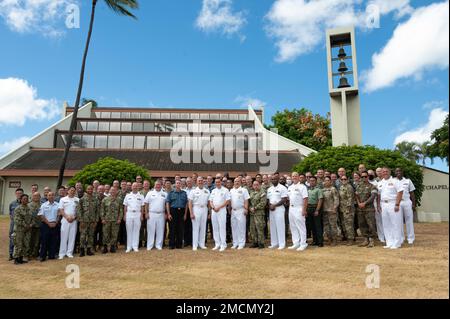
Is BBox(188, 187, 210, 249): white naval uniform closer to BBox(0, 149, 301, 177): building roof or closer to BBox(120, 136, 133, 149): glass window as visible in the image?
BBox(0, 149, 301, 177): building roof

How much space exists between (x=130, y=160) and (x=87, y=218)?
17.3 metres

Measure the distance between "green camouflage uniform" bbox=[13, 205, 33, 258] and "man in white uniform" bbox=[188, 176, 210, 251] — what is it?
387cm

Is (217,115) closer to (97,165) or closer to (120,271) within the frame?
(97,165)

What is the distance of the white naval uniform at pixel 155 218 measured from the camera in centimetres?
884

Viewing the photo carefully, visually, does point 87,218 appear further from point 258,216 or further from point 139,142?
point 139,142

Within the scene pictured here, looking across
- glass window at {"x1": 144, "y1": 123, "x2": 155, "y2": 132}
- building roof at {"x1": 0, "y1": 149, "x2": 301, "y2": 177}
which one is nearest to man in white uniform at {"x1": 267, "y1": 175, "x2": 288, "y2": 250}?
building roof at {"x1": 0, "y1": 149, "x2": 301, "y2": 177}

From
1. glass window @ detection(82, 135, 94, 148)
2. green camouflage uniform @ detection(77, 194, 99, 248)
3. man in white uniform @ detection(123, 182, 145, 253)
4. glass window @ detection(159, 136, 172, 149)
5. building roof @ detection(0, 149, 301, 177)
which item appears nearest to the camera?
green camouflage uniform @ detection(77, 194, 99, 248)

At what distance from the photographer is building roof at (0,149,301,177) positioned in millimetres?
22647

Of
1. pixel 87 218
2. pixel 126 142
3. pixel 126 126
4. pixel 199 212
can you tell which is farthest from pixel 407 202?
pixel 126 126

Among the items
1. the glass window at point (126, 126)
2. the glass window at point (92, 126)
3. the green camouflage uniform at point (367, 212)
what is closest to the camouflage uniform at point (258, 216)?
the green camouflage uniform at point (367, 212)

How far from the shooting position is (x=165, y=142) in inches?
1170
